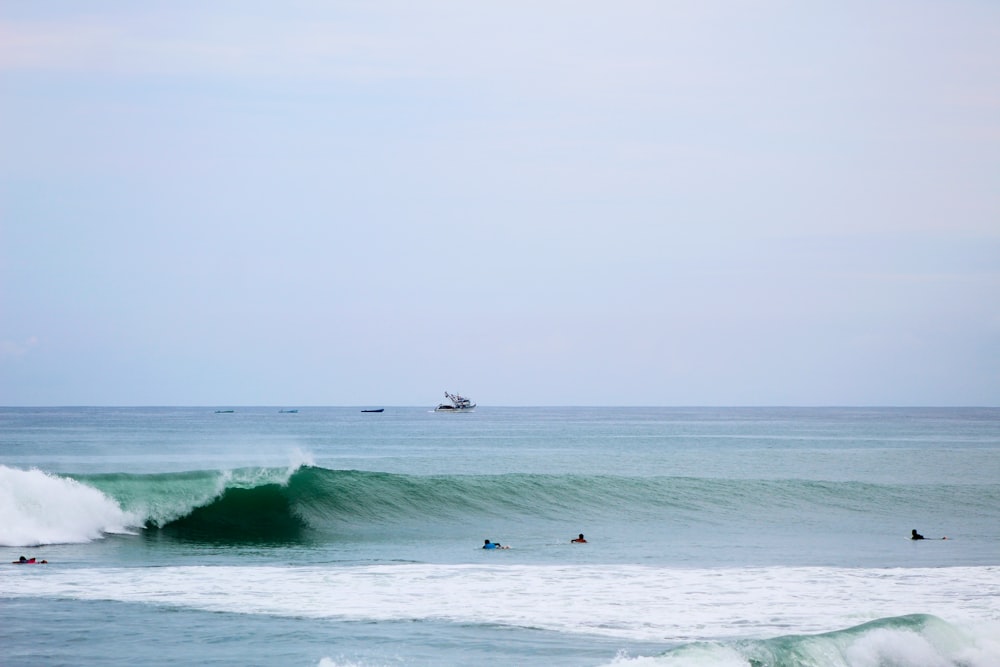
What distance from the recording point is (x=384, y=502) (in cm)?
2777

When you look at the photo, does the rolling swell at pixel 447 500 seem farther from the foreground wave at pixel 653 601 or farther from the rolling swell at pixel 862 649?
the rolling swell at pixel 862 649

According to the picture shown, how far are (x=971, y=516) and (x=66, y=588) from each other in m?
22.9

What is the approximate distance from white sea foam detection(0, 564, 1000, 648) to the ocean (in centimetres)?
6

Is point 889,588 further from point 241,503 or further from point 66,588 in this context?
point 241,503

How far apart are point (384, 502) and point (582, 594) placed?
1393 centimetres

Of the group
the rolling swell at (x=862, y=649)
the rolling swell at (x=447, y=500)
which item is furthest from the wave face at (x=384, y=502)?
the rolling swell at (x=862, y=649)

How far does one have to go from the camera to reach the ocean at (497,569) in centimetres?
1124

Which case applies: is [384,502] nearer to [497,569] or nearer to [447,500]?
[447,500]

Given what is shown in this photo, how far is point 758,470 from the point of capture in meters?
41.5

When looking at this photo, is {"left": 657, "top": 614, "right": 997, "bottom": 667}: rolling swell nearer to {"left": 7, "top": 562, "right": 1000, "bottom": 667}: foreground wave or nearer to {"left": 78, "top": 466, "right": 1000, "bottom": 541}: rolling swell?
{"left": 7, "top": 562, "right": 1000, "bottom": 667}: foreground wave

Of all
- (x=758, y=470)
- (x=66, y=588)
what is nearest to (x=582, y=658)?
(x=66, y=588)

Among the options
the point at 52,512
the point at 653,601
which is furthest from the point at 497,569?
the point at 52,512

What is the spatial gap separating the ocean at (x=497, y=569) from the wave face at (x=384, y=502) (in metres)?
0.09

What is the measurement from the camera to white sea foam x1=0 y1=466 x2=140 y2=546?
20.6 m
